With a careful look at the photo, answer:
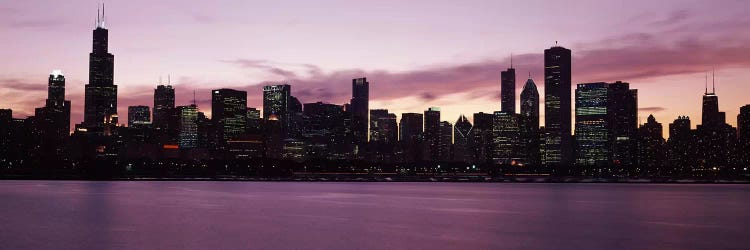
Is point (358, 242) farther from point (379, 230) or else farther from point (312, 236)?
point (379, 230)

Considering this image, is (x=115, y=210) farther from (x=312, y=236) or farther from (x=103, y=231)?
(x=312, y=236)

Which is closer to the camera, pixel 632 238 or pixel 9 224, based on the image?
pixel 632 238

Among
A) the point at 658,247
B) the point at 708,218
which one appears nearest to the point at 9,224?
the point at 658,247

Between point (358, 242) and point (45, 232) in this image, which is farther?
point (45, 232)

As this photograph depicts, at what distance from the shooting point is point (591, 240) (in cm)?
5253

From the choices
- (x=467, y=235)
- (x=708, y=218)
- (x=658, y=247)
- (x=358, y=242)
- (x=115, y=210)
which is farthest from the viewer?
(x=115, y=210)

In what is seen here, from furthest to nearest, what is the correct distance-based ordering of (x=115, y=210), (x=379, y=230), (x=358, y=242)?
(x=115, y=210) → (x=379, y=230) → (x=358, y=242)

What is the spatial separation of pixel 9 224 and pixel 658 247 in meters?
45.9

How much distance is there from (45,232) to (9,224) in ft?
23.3

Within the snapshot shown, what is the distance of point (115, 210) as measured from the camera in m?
83.7

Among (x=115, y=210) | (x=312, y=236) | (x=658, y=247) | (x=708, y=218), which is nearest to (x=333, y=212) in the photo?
(x=115, y=210)

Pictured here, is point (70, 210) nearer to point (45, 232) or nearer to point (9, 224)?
point (9, 224)

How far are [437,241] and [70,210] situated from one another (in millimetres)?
47296

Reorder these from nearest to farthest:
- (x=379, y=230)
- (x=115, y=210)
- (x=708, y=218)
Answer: (x=379, y=230), (x=708, y=218), (x=115, y=210)
